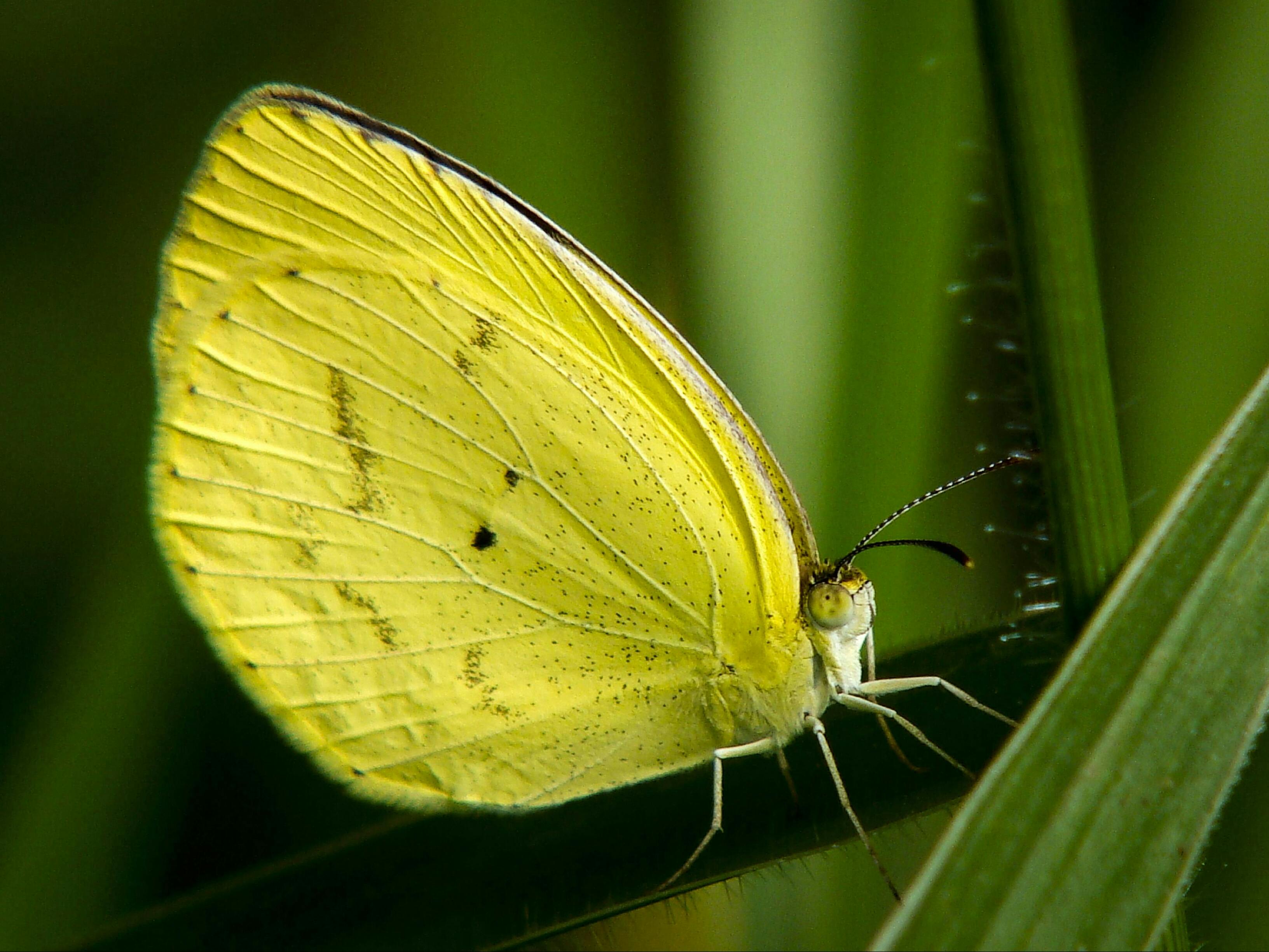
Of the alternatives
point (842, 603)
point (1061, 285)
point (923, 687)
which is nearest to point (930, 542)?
point (842, 603)

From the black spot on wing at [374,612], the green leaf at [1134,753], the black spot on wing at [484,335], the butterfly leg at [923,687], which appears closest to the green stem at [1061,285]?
the green leaf at [1134,753]

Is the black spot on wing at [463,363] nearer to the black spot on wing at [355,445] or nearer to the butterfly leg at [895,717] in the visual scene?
the black spot on wing at [355,445]

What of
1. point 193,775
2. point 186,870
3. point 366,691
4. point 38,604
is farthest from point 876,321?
point 38,604

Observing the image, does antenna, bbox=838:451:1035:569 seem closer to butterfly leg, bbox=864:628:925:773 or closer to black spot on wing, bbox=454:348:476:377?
butterfly leg, bbox=864:628:925:773

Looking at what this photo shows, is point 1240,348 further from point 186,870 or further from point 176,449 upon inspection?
point 186,870

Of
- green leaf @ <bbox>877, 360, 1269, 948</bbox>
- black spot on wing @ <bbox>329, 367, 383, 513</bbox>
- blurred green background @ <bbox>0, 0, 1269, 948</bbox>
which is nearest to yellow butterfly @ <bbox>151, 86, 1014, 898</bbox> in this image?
black spot on wing @ <bbox>329, 367, 383, 513</bbox>

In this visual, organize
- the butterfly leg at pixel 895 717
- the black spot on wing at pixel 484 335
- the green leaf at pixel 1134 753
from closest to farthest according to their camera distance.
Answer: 1. the green leaf at pixel 1134 753
2. the butterfly leg at pixel 895 717
3. the black spot on wing at pixel 484 335
